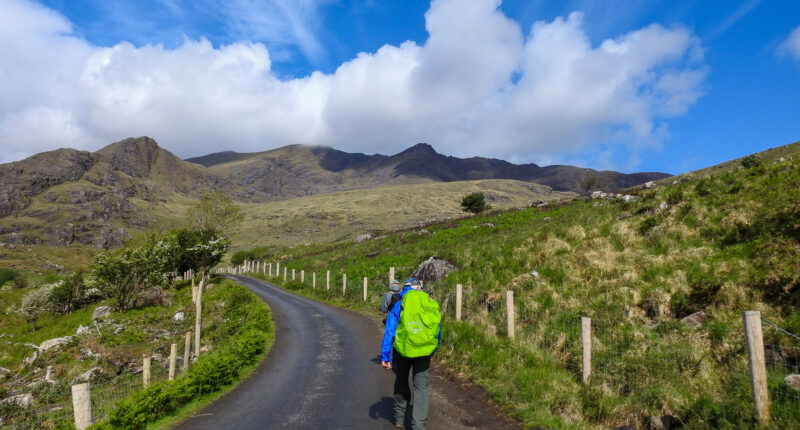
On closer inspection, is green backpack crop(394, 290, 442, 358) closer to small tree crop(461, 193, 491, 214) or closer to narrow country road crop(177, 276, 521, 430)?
narrow country road crop(177, 276, 521, 430)

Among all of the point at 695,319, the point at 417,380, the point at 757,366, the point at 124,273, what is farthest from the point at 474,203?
the point at 757,366

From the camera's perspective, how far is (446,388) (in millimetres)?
9523

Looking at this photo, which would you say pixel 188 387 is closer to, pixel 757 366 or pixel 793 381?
pixel 757 366

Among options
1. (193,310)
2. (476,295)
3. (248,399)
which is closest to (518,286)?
(476,295)

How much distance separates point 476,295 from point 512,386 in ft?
23.2

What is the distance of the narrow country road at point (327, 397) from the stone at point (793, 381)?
433cm

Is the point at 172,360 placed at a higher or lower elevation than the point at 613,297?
lower

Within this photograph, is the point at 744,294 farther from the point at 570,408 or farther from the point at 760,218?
the point at 570,408

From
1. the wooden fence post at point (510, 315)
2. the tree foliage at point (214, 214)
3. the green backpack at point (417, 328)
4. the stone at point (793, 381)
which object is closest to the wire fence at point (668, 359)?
the stone at point (793, 381)

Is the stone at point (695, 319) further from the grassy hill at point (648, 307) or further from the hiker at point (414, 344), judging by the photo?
the hiker at point (414, 344)

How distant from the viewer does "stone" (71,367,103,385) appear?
17.0m

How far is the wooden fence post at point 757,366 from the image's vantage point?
5.68m

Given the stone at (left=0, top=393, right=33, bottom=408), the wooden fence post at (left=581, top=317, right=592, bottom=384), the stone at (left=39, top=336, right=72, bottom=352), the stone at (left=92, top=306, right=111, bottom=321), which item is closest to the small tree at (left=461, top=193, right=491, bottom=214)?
the stone at (left=92, top=306, right=111, bottom=321)

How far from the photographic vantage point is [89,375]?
693 inches
